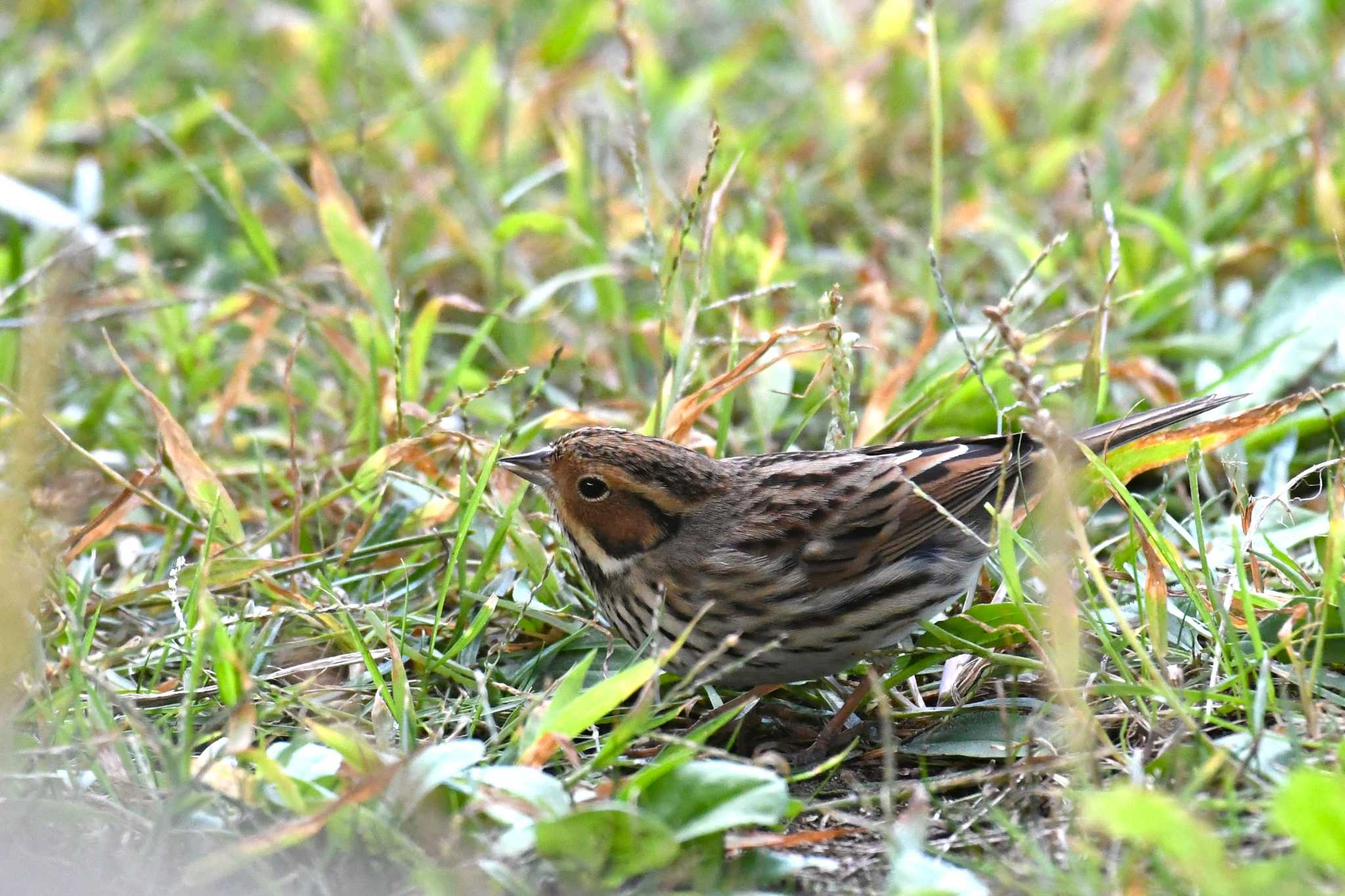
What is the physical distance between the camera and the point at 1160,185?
19.7 feet

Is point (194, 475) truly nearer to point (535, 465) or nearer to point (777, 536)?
point (535, 465)

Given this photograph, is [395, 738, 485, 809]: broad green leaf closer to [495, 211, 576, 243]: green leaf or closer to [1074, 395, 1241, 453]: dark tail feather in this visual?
[1074, 395, 1241, 453]: dark tail feather

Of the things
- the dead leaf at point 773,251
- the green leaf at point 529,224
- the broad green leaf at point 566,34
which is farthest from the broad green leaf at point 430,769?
the broad green leaf at point 566,34

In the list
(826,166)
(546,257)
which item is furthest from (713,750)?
(826,166)

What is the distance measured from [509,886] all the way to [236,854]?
45 centimetres

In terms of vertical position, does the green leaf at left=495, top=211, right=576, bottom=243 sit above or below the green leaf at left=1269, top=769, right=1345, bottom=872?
above

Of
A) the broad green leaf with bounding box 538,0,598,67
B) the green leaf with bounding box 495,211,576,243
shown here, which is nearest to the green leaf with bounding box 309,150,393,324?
the green leaf with bounding box 495,211,576,243

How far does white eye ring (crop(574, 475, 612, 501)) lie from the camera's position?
358 cm

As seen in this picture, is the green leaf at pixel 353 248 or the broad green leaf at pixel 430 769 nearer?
the broad green leaf at pixel 430 769

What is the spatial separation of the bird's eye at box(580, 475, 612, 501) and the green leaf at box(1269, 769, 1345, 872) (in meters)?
1.75

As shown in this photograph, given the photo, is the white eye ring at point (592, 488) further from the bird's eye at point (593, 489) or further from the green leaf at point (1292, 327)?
the green leaf at point (1292, 327)

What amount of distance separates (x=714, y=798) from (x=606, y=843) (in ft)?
0.69

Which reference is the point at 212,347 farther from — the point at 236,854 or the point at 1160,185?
the point at 1160,185

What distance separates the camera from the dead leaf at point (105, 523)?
12.3ft
